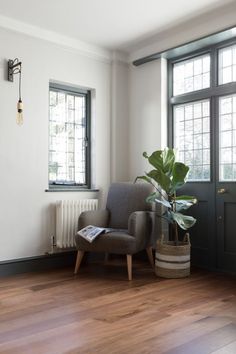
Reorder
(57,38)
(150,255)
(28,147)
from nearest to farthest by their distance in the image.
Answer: (28,147), (150,255), (57,38)

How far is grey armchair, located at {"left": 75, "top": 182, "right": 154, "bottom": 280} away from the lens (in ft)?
11.7

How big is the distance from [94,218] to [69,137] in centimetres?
104

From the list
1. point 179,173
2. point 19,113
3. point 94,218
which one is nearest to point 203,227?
point 179,173

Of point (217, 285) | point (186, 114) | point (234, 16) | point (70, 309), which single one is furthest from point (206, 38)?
point (70, 309)

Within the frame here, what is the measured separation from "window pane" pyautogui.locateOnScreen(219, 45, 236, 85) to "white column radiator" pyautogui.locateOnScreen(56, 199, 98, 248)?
203cm

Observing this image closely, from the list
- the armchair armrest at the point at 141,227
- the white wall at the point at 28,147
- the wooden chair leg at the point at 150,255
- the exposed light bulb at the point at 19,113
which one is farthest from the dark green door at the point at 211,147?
the exposed light bulb at the point at 19,113

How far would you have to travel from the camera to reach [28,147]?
12.9ft

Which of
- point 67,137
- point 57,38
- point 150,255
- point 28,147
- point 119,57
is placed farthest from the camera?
point 119,57

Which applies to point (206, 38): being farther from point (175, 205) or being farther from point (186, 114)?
point (175, 205)

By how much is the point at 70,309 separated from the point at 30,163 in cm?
174

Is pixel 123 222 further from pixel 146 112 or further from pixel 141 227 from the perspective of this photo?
pixel 146 112

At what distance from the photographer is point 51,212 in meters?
4.12

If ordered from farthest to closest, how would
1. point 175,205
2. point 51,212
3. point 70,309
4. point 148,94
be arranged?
point 148,94 < point 51,212 < point 175,205 < point 70,309

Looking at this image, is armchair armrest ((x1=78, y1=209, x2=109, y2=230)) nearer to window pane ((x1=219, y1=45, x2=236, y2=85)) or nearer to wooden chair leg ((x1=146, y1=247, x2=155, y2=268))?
wooden chair leg ((x1=146, y1=247, x2=155, y2=268))
